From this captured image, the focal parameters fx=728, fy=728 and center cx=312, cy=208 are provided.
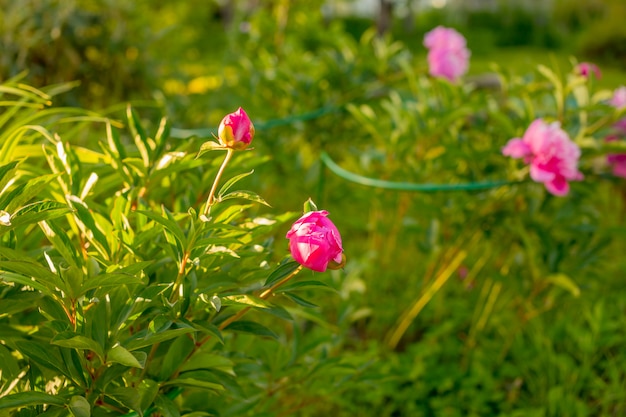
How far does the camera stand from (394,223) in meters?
2.13

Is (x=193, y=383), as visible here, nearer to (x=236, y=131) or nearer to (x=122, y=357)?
(x=122, y=357)

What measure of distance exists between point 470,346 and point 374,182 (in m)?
0.59

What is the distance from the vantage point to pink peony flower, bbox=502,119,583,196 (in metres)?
1.50

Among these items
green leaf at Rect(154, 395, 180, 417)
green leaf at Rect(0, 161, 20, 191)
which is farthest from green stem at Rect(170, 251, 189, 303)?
green leaf at Rect(0, 161, 20, 191)

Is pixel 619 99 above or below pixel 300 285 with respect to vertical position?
above

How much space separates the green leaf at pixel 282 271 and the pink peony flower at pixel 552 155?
2.74ft

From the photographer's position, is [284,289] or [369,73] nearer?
[284,289]

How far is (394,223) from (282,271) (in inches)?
51.9

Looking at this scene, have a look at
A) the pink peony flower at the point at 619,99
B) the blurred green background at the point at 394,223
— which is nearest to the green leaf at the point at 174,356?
the blurred green background at the point at 394,223

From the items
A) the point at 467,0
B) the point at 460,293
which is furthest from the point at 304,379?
the point at 467,0

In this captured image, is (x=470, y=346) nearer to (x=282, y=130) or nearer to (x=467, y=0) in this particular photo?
(x=282, y=130)

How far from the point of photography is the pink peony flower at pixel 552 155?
59.1 inches

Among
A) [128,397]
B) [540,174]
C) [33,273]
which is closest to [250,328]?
[128,397]

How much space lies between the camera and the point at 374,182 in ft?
5.54
